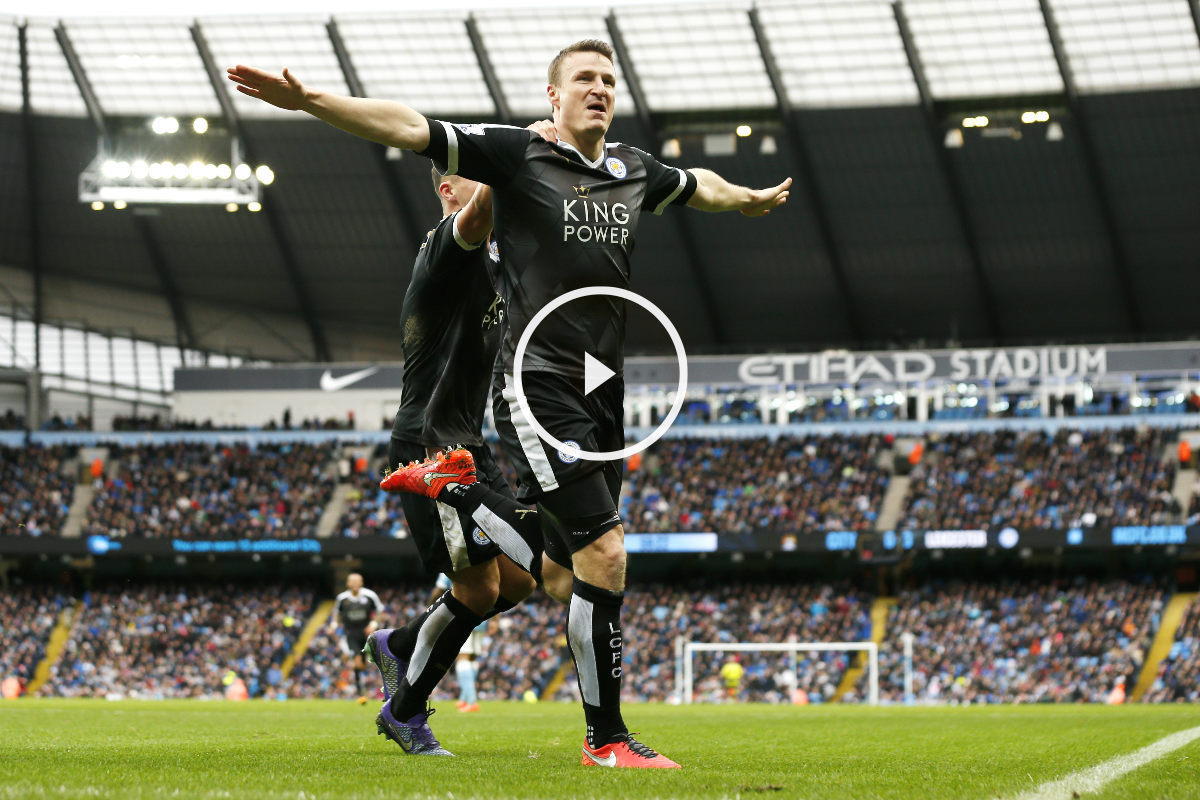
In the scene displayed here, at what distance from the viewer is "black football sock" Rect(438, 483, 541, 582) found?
6594 millimetres

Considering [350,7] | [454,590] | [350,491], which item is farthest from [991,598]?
[454,590]

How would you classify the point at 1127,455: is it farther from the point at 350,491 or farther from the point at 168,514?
the point at 168,514

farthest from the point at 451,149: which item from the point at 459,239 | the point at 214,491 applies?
the point at 214,491

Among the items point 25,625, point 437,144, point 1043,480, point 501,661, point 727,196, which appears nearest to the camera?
point 437,144

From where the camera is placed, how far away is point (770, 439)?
42688mm

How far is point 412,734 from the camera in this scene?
6.78 m

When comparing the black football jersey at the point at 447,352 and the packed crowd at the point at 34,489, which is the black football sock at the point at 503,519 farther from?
the packed crowd at the point at 34,489

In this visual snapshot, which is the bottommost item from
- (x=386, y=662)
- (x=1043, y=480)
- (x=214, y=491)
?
(x=386, y=662)

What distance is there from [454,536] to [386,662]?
3.04 feet

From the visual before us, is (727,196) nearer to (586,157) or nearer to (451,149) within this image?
(586,157)

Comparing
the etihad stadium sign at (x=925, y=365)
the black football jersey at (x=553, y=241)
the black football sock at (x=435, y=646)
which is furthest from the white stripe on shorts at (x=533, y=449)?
the etihad stadium sign at (x=925, y=365)

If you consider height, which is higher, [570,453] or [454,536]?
[570,453]
